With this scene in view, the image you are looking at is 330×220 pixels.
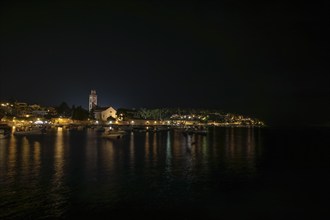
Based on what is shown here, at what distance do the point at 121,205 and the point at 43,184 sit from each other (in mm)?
6967

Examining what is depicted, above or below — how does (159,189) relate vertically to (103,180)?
below

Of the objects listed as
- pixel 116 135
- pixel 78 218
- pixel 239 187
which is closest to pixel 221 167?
pixel 239 187

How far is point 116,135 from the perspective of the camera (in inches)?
2751

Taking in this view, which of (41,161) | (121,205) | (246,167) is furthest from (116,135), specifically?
(121,205)

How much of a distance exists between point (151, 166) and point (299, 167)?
46.5ft

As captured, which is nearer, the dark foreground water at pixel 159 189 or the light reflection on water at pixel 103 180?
the dark foreground water at pixel 159 189

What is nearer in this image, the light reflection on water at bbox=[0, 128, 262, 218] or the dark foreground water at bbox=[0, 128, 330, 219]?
the dark foreground water at bbox=[0, 128, 330, 219]

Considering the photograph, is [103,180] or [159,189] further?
[103,180]

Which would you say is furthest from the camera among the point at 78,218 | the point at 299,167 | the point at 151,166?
the point at 299,167

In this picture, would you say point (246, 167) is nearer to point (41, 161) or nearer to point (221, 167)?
point (221, 167)

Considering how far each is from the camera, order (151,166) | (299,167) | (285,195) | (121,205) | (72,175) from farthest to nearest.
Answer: (299,167)
(151,166)
(72,175)
(285,195)
(121,205)

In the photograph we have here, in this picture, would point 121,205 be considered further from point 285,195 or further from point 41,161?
point 41,161

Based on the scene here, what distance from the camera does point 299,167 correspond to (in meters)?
32.3

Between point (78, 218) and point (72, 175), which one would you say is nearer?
point (78, 218)
